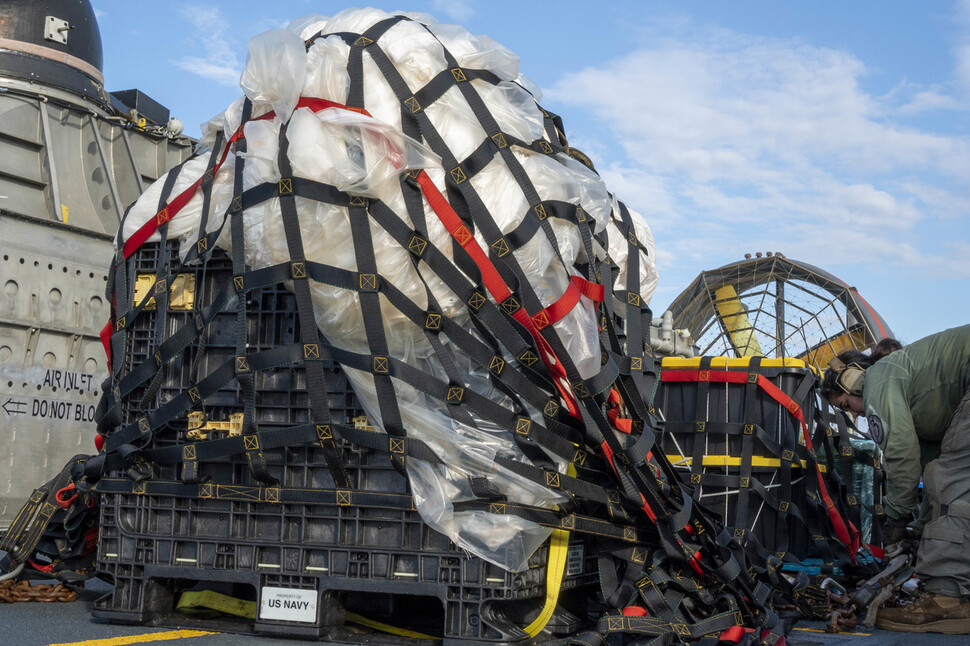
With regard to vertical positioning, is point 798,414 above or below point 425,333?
below

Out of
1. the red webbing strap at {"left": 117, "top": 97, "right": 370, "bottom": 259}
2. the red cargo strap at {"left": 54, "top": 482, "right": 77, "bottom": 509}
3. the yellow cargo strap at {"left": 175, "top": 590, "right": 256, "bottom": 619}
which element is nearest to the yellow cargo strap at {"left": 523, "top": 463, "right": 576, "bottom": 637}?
the yellow cargo strap at {"left": 175, "top": 590, "right": 256, "bottom": 619}

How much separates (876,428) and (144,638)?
13.2ft

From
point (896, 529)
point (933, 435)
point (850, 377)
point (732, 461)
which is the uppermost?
point (850, 377)

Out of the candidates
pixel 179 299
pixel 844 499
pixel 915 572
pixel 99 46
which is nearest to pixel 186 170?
pixel 179 299

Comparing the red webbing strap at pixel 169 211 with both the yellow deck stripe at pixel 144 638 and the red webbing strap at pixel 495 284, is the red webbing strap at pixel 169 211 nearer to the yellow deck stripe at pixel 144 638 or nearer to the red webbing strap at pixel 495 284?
the red webbing strap at pixel 495 284

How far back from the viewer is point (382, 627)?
14.1 ft

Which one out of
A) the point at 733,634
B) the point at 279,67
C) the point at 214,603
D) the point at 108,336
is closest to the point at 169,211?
the point at 108,336

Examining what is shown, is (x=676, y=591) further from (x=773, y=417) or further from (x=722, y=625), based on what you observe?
(x=773, y=417)

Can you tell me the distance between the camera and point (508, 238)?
4.02 meters

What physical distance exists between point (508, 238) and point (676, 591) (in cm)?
181

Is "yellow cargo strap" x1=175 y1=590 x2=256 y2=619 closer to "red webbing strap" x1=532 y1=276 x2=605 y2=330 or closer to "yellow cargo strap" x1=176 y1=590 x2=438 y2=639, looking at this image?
"yellow cargo strap" x1=176 y1=590 x2=438 y2=639

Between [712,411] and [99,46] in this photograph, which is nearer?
[712,411]

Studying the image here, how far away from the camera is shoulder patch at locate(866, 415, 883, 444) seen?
5188 mm

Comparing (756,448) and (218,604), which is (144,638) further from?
(756,448)
